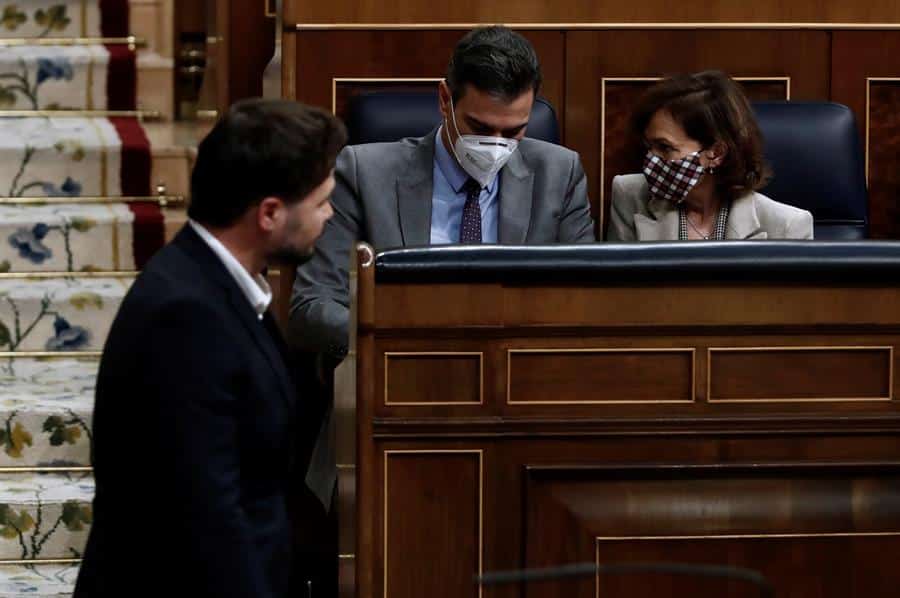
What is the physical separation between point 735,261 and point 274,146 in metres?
0.70

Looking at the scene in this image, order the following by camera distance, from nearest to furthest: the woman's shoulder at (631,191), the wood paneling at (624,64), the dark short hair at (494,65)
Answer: the dark short hair at (494,65), the woman's shoulder at (631,191), the wood paneling at (624,64)

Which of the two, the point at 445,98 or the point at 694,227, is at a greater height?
the point at 445,98

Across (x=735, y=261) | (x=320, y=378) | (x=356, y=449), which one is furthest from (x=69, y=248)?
(x=735, y=261)

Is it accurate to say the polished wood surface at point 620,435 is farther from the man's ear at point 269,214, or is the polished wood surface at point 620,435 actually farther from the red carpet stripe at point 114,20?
the red carpet stripe at point 114,20

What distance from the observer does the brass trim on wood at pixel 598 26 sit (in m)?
3.27

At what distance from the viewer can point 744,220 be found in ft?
9.77

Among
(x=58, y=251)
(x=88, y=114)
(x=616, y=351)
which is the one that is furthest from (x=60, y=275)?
(x=616, y=351)

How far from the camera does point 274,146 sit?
5.61 ft

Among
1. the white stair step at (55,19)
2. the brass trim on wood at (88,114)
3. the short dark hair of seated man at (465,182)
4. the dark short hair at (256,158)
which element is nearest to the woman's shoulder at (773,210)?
the short dark hair of seated man at (465,182)

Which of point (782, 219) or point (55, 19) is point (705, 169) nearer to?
point (782, 219)

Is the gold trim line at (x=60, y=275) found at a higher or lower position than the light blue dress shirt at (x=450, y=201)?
lower

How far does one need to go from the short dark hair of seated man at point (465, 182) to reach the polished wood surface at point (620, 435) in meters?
0.50

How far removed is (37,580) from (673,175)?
1314mm

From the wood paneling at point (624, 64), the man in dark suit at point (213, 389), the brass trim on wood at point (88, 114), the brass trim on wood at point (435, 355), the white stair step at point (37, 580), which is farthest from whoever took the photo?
the brass trim on wood at point (88, 114)
